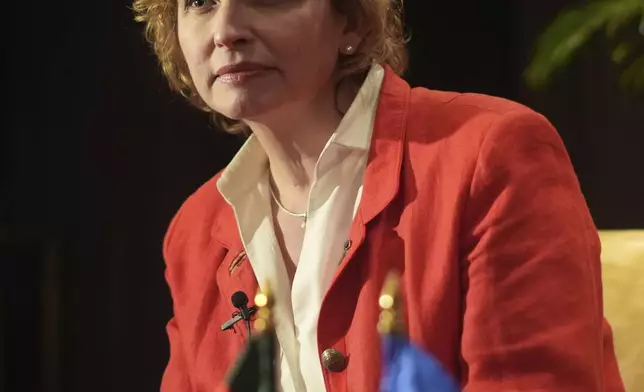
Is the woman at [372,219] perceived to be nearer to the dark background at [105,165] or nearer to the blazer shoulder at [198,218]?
the blazer shoulder at [198,218]

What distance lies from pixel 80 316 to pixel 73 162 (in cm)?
39

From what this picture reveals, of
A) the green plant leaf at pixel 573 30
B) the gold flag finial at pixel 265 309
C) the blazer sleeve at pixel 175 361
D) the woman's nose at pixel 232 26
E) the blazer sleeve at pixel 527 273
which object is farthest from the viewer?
the green plant leaf at pixel 573 30

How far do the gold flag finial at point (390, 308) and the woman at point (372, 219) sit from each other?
0.4 inches

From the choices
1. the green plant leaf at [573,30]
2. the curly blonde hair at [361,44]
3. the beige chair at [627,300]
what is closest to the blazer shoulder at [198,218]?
the curly blonde hair at [361,44]

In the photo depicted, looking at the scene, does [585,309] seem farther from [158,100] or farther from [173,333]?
[158,100]

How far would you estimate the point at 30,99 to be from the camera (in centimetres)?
194

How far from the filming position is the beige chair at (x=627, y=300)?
101 cm

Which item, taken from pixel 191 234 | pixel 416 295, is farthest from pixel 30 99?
pixel 416 295

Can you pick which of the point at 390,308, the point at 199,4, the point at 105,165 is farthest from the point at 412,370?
the point at 105,165

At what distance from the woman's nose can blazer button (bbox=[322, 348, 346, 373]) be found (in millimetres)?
385

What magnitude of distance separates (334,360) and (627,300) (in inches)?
16.3

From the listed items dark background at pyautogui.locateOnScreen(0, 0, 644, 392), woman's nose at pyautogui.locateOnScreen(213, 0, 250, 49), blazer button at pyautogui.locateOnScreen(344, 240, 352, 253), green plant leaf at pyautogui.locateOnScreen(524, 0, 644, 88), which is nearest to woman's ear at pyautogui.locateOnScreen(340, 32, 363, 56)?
woman's nose at pyautogui.locateOnScreen(213, 0, 250, 49)

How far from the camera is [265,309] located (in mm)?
1027

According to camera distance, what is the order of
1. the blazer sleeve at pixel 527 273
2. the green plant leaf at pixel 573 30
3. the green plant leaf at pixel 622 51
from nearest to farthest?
1. the blazer sleeve at pixel 527 273
2. the green plant leaf at pixel 573 30
3. the green plant leaf at pixel 622 51
